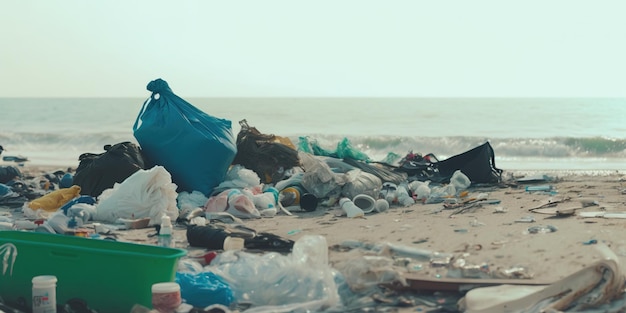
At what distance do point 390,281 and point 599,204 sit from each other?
3.72 meters

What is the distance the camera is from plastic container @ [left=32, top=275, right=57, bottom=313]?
3.65 meters

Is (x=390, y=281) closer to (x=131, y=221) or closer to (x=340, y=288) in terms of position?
(x=340, y=288)

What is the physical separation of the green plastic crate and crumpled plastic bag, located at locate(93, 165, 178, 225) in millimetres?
2692

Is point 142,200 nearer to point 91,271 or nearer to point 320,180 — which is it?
point 320,180

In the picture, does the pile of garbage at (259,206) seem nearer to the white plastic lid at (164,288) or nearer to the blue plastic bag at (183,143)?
the blue plastic bag at (183,143)

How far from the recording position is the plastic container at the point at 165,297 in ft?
12.2

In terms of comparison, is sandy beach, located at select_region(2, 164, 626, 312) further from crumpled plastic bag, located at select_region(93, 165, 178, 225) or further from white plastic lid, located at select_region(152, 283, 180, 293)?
white plastic lid, located at select_region(152, 283, 180, 293)

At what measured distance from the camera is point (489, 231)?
599 cm

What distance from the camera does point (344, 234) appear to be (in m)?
6.14

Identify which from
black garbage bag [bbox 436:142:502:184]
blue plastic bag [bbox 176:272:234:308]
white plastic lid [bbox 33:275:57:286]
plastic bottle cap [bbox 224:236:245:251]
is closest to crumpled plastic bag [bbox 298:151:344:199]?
black garbage bag [bbox 436:142:502:184]

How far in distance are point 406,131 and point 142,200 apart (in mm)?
20078

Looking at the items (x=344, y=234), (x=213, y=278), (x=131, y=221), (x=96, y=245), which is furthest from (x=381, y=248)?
(x=131, y=221)

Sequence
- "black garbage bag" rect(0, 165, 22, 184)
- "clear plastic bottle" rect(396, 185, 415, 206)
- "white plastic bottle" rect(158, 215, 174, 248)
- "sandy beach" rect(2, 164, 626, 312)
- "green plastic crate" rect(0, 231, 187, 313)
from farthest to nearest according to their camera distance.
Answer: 1. "black garbage bag" rect(0, 165, 22, 184)
2. "clear plastic bottle" rect(396, 185, 415, 206)
3. "white plastic bottle" rect(158, 215, 174, 248)
4. "sandy beach" rect(2, 164, 626, 312)
5. "green plastic crate" rect(0, 231, 187, 313)

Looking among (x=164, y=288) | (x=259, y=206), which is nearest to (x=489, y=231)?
(x=259, y=206)
